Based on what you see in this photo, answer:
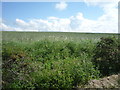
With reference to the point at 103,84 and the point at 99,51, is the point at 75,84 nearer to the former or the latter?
the point at 103,84

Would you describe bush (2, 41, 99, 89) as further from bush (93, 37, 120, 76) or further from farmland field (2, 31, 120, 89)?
bush (93, 37, 120, 76)

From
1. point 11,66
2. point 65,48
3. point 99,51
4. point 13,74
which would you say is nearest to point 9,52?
point 11,66

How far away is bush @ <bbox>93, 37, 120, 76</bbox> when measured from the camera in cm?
627

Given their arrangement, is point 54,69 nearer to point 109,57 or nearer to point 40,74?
point 40,74

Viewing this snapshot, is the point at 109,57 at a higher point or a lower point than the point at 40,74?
higher

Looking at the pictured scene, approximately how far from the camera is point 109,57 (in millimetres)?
6270

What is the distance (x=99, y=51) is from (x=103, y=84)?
1978 millimetres

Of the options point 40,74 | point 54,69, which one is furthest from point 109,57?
point 40,74

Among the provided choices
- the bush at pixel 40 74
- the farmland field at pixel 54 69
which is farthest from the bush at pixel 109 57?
the bush at pixel 40 74

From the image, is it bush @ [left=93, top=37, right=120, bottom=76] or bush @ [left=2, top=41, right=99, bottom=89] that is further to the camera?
bush @ [left=93, top=37, right=120, bottom=76]

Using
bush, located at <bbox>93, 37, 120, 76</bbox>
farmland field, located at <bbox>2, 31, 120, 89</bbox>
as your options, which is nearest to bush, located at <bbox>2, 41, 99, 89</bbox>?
farmland field, located at <bbox>2, 31, 120, 89</bbox>

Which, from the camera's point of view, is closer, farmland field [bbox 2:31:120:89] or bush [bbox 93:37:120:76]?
farmland field [bbox 2:31:120:89]

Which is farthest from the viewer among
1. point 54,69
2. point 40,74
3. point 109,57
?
point 109,57

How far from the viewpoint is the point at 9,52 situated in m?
6.60
